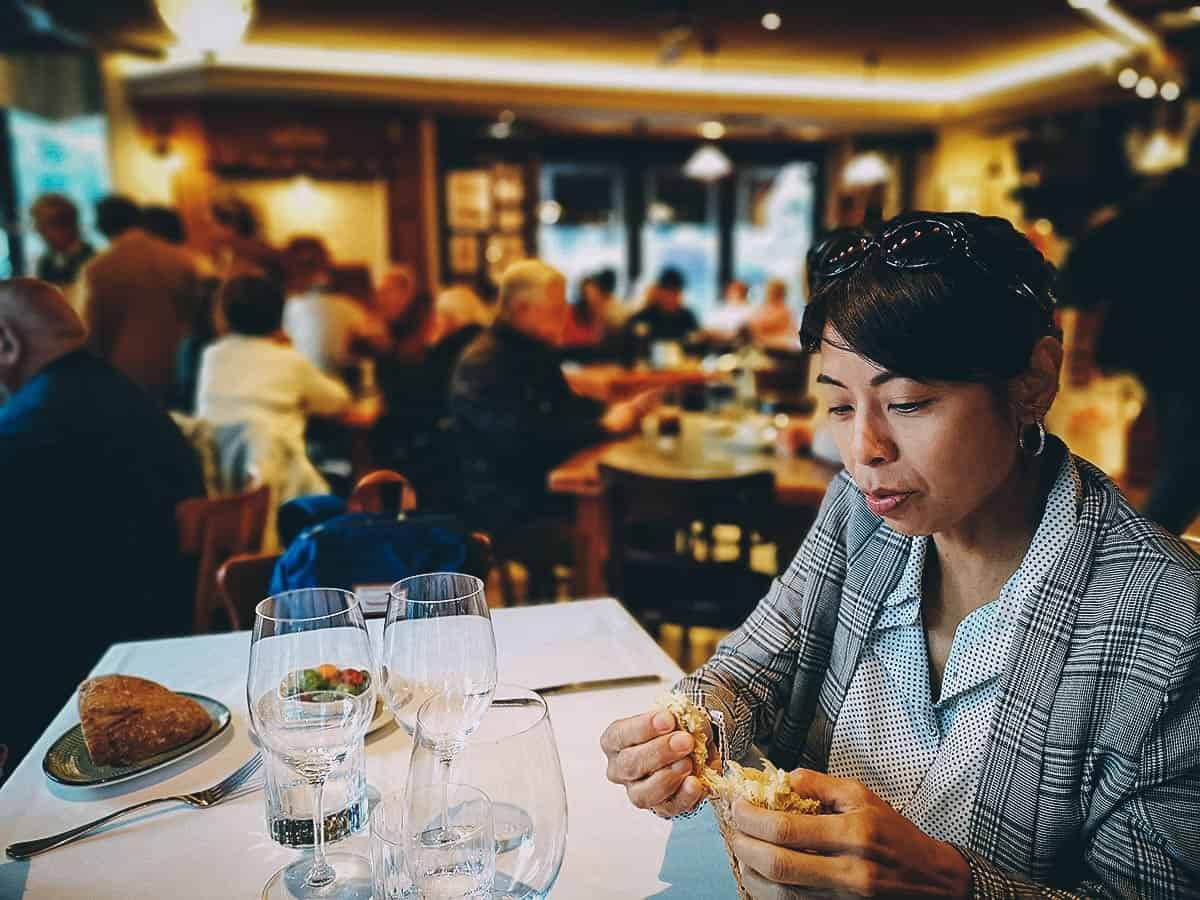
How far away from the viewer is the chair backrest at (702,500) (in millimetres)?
2389

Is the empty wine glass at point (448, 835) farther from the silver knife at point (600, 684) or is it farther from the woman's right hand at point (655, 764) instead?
the silver knife at point (600, 684)

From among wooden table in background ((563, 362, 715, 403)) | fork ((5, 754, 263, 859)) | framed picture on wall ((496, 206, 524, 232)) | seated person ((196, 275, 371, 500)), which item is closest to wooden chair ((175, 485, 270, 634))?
fork ((5, 754, 263, 859))

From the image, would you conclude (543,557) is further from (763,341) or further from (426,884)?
(763,341)

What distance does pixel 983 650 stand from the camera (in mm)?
1098

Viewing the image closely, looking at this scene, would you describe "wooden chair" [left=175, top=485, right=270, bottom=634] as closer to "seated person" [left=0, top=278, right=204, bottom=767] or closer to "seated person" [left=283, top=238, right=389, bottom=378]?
"seated person" [left=0, top=278, right=204, bottom=767]

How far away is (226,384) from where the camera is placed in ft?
11.8

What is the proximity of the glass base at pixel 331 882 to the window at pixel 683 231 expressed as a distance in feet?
39.4

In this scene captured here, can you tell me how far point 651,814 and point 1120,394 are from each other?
395cm

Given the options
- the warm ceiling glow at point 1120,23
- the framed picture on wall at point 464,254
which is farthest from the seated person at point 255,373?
the framed picture on wall at point 464,254

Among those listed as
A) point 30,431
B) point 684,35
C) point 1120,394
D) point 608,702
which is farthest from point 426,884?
point 684,35

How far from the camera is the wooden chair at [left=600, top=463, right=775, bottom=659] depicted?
241 cm

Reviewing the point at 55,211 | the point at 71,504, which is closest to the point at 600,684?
the point at 71,504

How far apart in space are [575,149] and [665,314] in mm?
3902

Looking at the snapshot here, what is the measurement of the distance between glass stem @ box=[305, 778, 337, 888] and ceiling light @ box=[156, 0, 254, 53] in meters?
3.14
